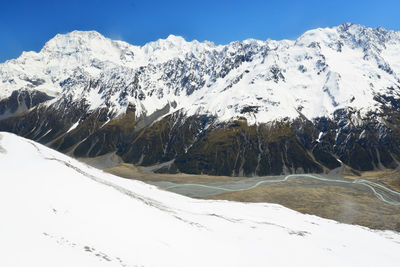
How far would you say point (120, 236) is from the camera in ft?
A: 68.6

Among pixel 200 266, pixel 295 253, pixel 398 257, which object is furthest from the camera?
pixel 398 257

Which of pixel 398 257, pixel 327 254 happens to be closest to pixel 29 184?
pixel 327 254

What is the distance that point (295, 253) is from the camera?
92.4ft

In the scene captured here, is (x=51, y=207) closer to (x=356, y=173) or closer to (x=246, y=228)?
(x=246, y=228)

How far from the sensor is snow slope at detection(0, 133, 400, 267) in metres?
16.7

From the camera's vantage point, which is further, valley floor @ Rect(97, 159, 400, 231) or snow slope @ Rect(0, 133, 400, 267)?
valley floor @ Rect(97, 159, 400, 231)

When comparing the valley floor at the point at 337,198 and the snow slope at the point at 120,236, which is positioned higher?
the snow slope at the point at 120,236

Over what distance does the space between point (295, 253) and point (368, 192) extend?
102 metres

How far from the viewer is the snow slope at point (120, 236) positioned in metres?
16.7

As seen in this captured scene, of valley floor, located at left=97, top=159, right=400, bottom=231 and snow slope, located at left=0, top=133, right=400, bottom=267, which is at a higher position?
snow slope, located at left=0, top=133, right=400, bottom=267

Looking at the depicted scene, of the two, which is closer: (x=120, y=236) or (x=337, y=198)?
(x=120, y=236)

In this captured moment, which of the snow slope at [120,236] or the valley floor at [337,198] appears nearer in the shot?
the snow slope at [120,236]

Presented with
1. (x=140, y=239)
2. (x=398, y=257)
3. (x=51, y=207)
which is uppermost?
(x=51, y=207)

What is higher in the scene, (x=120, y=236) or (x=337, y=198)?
(x=120, y=236)
